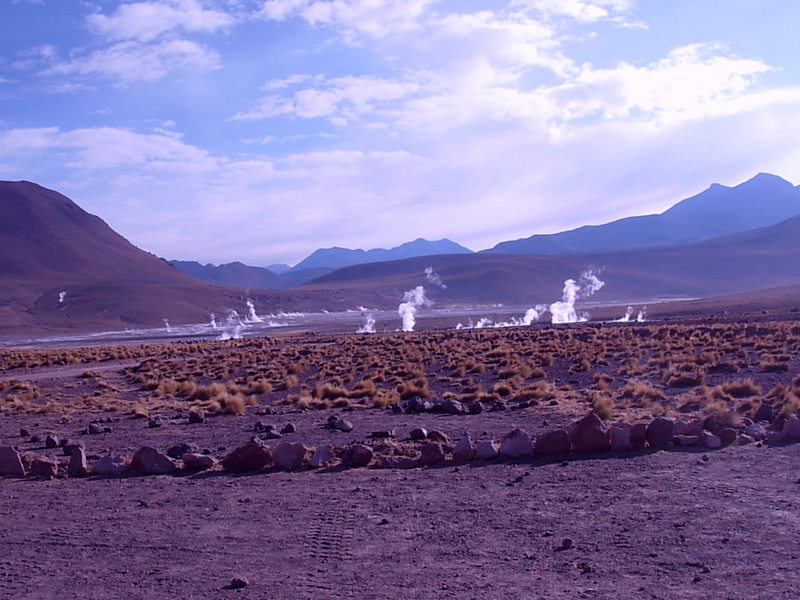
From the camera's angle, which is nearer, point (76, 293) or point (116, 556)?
point (116, 556)

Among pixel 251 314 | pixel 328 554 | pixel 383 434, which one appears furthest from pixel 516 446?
pixel 251 314

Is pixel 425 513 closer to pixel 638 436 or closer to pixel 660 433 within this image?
pixel 638 436

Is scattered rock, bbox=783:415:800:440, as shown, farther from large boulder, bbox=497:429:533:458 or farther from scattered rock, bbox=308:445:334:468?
scattered rock, bbox=308:445:334:468

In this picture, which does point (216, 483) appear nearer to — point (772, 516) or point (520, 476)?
point (520, 476)

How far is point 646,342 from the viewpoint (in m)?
39.2

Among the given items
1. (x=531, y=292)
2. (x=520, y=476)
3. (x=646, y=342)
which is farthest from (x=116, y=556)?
(x=531, y=292)

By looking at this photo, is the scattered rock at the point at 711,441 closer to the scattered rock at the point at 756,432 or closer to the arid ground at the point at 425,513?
the arid ground at the point at 425,513

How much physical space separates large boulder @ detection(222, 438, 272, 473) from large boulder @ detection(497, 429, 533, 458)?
361 centimetres

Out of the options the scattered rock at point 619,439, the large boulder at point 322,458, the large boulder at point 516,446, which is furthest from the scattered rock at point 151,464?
the scattered rock at point 619,439

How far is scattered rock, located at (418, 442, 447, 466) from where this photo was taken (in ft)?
39.3

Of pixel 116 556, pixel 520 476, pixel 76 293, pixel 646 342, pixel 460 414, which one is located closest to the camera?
pixel 116 556

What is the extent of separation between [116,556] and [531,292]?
151913 mm

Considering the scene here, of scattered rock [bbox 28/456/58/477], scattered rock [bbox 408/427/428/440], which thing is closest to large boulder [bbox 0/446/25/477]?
scattered rock [bbox 28/456/58/477]

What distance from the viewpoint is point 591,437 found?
12.2 m
